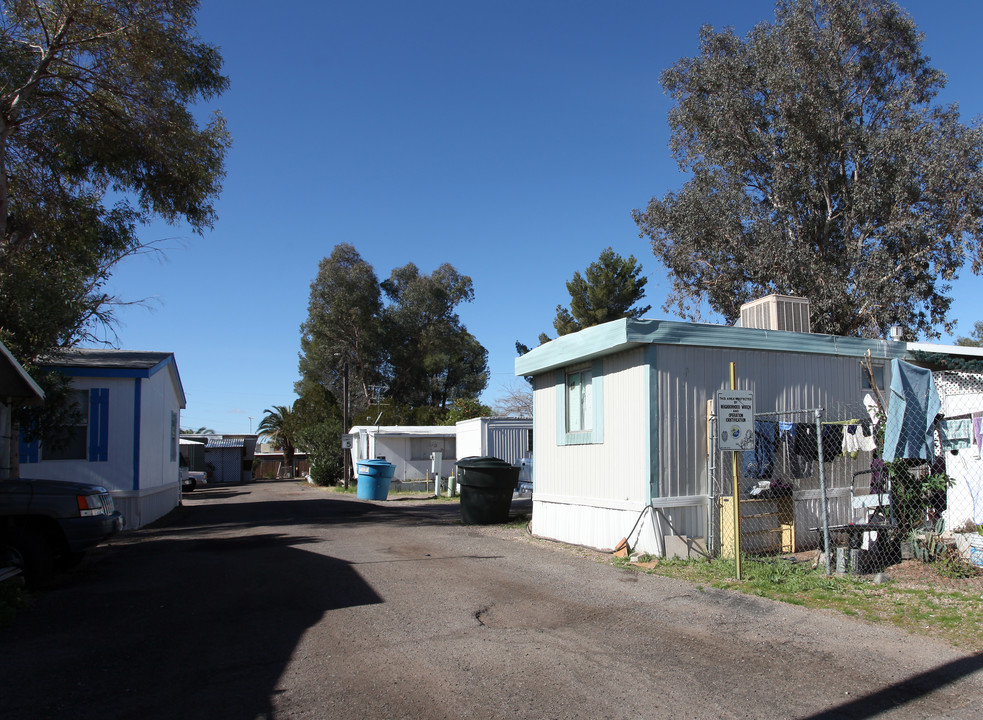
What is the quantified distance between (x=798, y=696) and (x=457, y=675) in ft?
7.00

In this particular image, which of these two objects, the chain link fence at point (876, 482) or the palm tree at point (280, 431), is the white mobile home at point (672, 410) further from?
the palm tree at point (280, 431)

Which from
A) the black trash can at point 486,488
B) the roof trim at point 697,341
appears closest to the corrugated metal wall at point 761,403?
the roof trim at point 697,341

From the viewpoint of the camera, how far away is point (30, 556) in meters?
8.09

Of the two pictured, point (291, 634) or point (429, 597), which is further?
point (429, 597)

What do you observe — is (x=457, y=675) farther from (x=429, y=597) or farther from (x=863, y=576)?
(x=863, y=576)

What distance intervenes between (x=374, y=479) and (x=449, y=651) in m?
19.5

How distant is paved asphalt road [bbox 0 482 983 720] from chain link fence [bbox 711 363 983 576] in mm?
2032

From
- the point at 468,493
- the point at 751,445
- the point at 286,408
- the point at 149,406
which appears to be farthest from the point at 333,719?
the point at 286,408

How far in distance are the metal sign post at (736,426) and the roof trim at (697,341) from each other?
1.62 metres

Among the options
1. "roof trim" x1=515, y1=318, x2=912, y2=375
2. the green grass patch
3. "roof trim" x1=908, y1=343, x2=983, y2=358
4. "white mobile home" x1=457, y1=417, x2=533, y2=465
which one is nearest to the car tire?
the green grass patch

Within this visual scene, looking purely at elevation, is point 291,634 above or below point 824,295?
below

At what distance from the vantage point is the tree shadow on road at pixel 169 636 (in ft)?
14.6

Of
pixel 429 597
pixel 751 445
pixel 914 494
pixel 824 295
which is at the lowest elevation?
pixel 429 597

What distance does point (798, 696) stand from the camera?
173 inches
